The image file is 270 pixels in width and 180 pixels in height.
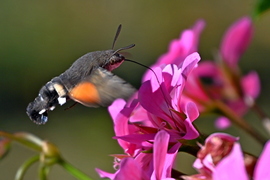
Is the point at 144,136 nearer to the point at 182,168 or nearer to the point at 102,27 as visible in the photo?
the point at 182,168

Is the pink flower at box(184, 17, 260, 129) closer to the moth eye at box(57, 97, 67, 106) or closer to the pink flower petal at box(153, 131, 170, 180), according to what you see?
the moth eye at box(57, 97, 67, 106)

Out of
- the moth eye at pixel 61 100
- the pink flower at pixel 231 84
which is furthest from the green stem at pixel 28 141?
the pink flower at pixel 231 84

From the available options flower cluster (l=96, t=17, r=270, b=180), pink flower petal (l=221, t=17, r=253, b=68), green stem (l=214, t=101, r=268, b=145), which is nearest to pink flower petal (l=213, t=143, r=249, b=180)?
flower cluster (l=96, t=17, r=270, b=180)

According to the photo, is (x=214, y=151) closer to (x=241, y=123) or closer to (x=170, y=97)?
(x=170, y=97)

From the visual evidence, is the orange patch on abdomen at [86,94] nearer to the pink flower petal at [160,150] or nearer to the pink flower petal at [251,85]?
the pink flower petal at [160,150]

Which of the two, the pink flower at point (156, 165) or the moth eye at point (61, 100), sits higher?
the pink flower at point (156, 165)

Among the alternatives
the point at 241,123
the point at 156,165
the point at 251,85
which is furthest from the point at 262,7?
the point at 156,165

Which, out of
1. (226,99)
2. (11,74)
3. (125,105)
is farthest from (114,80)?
(11,74)
